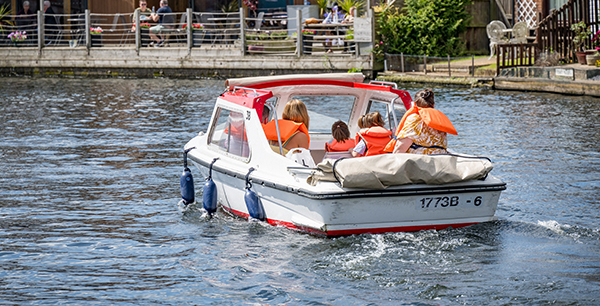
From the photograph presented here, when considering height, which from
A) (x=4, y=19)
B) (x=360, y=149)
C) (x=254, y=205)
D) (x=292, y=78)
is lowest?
(x=254, y=205)

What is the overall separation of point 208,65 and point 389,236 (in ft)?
71.1

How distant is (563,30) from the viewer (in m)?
22.2

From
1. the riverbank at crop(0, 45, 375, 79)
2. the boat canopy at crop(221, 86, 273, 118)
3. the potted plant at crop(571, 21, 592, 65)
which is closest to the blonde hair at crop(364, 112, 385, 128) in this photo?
the boat canopy at crop(221, 86, 273, 118)

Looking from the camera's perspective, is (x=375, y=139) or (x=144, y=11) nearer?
(x=375, y=139)

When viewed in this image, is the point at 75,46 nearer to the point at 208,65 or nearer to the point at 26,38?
the point at 26,38

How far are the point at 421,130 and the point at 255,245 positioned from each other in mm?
1975

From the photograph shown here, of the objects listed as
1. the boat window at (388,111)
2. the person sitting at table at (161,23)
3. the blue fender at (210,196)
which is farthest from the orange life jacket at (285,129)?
the person sitting at table at (161,23)

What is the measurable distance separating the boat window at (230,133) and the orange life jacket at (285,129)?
28 cm

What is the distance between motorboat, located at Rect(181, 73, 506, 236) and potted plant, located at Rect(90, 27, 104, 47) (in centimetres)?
2267

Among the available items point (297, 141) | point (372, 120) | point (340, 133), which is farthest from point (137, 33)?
point (372, 120)

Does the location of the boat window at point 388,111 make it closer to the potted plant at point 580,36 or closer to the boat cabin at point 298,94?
the boat cabin at point 298,94

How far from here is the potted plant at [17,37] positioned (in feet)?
102

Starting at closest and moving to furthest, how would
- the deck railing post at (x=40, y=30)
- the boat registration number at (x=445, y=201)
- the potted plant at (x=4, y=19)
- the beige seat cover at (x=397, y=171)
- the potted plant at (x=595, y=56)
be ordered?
the beige seat cover at (x=397, y=171), the boat registration number at (x=445, y=201), the potted plant at (x=595, y=56), the deck railing post at (x=40, y=30), the potted plant at (x=4, y=19)

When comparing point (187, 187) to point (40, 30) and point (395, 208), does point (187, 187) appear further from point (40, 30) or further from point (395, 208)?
point (40, 30)
